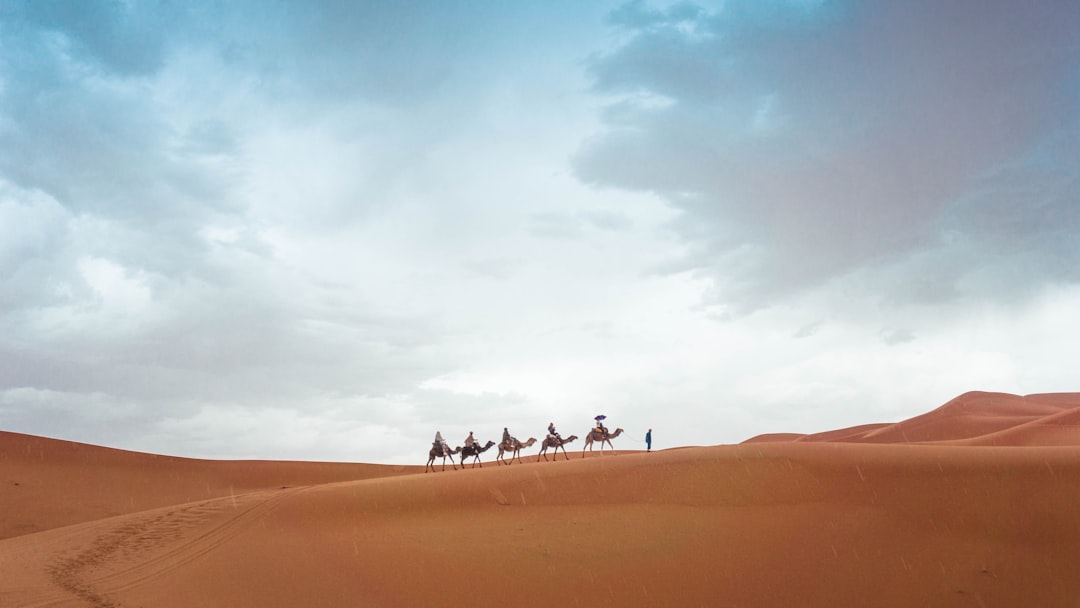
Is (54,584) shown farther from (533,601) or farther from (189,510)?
(533,601)

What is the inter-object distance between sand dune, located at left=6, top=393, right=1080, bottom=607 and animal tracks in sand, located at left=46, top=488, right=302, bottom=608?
8 centimetres

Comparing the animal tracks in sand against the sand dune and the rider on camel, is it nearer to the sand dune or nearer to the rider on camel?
the sand dune

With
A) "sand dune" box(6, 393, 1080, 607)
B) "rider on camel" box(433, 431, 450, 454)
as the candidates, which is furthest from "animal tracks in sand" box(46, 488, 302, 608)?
"rider on camel" box(433, 431, 450, 454)

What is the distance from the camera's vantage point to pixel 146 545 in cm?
1802

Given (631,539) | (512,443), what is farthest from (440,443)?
(631,539)

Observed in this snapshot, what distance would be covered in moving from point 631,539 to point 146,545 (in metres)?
12.1

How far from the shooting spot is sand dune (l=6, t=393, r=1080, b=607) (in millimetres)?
13758

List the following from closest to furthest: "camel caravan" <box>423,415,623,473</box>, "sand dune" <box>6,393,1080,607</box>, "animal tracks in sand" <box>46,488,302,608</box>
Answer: "sand dune" <box>6,393,1080,607</box> → "animal tracks in sand" <box>46,488,302,608</box> → "camel caravan" <box>423,415,623,473</box>

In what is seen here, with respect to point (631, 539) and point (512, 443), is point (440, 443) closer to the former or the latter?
point (512, 443)

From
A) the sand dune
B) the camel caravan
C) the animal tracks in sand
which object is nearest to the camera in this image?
the sand dune

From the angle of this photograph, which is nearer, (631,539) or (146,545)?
(631,539)

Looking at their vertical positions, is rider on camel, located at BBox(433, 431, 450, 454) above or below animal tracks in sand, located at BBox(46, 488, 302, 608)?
above

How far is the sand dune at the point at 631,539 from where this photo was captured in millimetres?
13758

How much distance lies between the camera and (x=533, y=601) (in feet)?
44.5
